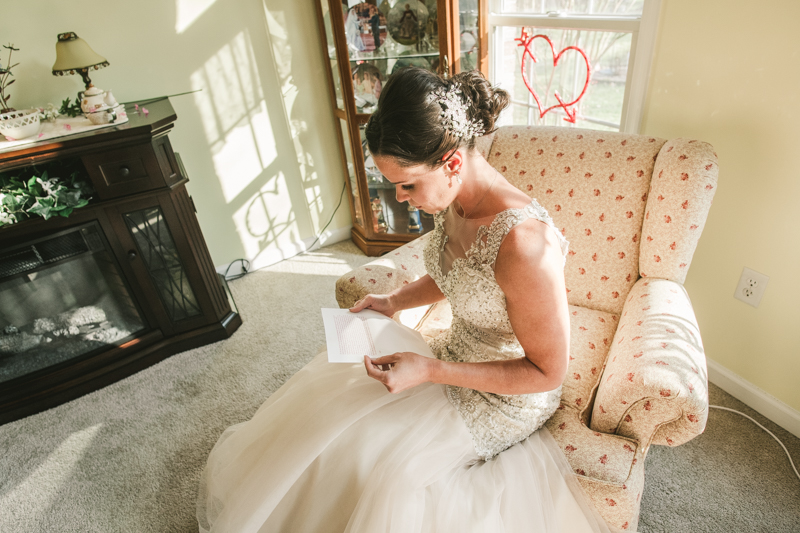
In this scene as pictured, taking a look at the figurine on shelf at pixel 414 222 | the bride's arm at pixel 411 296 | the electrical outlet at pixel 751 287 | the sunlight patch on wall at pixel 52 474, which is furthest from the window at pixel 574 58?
the sunlight patch on wall at pixel 52 474

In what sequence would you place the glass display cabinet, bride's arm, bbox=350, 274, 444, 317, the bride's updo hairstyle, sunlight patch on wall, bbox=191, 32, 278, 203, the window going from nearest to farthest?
the bride's updo hairstyle
bride's arm, bbox=350, 274, 444, 317
the window
the glass display cabinet
sunlight patch on wall, bbox=191, 32, 278, 203

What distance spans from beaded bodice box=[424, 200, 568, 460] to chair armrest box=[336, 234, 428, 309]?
0.27m

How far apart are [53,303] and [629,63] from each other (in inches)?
93.9

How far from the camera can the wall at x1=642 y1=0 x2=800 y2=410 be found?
1.26 metres

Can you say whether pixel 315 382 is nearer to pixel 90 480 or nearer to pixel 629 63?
pixel 90 480

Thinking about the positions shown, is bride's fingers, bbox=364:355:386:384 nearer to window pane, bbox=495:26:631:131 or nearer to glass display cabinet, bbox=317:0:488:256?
window pane, bbox=495:26:631:131

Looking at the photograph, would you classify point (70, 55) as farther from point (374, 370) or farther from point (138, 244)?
point (374, 370)

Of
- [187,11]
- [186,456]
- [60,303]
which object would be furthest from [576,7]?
[60,303]

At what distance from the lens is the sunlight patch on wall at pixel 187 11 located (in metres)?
2.18

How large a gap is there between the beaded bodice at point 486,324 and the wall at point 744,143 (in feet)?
2.58

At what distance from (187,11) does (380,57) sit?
95 centimetres

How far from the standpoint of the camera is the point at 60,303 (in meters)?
1.88

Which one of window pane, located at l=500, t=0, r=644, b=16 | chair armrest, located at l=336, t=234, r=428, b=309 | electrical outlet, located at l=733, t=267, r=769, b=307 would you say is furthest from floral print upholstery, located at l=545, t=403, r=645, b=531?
window pane, located at l=500, t=0, r=644, b=16

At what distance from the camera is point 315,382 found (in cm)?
119
